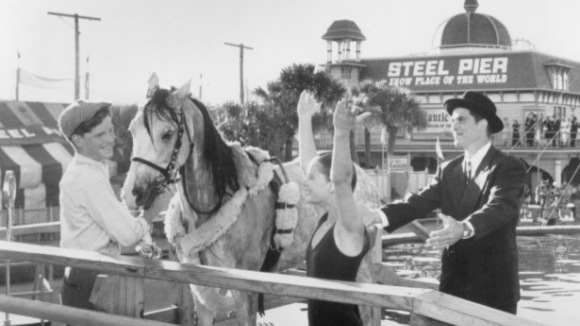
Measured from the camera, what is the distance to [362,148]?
178 feet

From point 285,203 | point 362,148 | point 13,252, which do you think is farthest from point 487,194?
point 362,148

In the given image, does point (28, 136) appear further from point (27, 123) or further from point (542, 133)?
point (542, 133)

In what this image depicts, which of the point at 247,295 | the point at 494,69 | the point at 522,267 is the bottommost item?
the point at 522,267

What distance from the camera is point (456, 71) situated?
56.3 m

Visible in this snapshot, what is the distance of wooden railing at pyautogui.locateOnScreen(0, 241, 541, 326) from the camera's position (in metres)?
2.62

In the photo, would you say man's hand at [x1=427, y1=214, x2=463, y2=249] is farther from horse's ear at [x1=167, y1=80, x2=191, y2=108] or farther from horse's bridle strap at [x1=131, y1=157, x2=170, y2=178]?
horse's ear at [x1=167, y1=80, x2=191, y2=108]

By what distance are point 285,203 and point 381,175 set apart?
26715mm

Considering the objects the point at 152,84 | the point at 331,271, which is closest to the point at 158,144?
the point at 152,84

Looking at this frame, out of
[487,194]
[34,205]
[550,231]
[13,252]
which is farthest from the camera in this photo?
[34,205]

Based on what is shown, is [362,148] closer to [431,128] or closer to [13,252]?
[431,128]

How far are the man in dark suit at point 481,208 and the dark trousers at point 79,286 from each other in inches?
64.4

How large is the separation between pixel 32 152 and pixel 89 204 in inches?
1087

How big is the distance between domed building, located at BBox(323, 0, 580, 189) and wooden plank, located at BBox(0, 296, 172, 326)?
45.4m

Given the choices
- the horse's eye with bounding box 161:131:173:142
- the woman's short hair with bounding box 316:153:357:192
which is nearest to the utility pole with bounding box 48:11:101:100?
the horse's eye with bounding box 161:131:173:142
